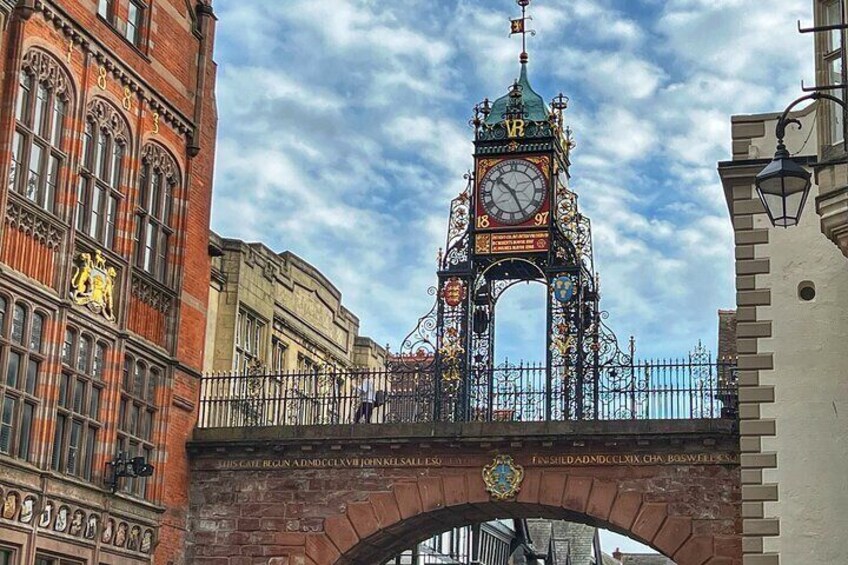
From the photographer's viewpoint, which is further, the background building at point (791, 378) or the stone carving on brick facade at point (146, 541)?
the stone carving on brick facade at point (146, 541)

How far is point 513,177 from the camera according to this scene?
1201 inches

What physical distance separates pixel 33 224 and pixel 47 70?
2.65m

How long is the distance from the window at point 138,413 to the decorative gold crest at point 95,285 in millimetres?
1370

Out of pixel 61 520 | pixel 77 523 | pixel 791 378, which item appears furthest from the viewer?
pixel 77 523

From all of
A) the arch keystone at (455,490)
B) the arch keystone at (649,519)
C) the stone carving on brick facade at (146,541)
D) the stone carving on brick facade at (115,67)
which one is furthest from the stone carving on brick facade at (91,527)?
the arch keystone at (649,519)

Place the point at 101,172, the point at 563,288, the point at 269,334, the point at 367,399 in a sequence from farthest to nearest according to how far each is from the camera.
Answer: the point at 269,334
the point at 367,399
the point at 563,288
the point at 101,172

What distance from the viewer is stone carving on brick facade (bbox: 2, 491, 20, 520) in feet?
74.6

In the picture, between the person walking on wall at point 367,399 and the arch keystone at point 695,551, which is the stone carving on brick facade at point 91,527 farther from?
the arch keystone at point 695,551

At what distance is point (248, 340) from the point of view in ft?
124

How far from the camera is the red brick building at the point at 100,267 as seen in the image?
77.2ft

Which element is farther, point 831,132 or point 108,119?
point 108,119

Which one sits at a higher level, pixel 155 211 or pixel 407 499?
pixel 155 211

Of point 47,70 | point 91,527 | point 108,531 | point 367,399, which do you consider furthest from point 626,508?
point 47,70

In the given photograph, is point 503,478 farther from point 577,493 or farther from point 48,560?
point 48,560
